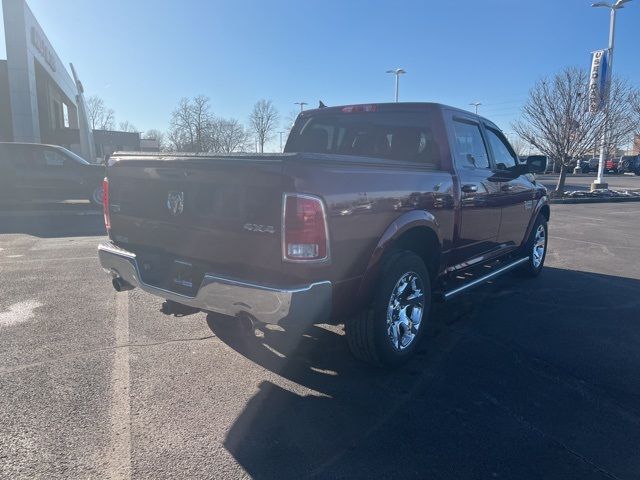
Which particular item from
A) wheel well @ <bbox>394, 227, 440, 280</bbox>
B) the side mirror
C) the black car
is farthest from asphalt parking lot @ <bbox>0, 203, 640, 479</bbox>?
the black car

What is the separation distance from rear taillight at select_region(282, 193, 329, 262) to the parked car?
51936mm

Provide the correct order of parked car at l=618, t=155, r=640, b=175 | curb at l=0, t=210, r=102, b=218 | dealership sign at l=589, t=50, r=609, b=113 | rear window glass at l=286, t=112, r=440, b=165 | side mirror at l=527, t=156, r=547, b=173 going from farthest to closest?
parked car at l=618, t=155, r=640, b=175, dealership sign at l=589, t=50, r=609, b=113, curb at l=0, t=210, r=102, b=218, side mirror at l=527, t=156, r=547, b=173, rear window glass at l=286, t=112, r=440, b=165

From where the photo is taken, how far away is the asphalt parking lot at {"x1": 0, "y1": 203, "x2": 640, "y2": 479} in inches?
106

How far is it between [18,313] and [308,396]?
11.0 feet

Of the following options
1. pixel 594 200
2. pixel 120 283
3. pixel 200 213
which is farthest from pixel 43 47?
pixel 594 200

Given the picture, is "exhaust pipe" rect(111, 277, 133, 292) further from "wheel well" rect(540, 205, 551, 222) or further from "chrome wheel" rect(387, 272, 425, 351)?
"wheel well" rect(540, 205, 551, 222)

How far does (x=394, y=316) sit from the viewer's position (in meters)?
3.79

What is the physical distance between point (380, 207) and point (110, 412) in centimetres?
221

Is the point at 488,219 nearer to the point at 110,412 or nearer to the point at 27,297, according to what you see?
the point at 110,412

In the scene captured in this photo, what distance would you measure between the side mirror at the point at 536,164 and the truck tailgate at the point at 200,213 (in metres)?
4.03

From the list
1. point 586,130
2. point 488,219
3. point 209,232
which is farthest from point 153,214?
point 586,130

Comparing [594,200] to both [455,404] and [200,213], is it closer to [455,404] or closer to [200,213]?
[455,404]

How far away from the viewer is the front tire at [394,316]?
11.6ft

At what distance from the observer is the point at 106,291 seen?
5.79 m
